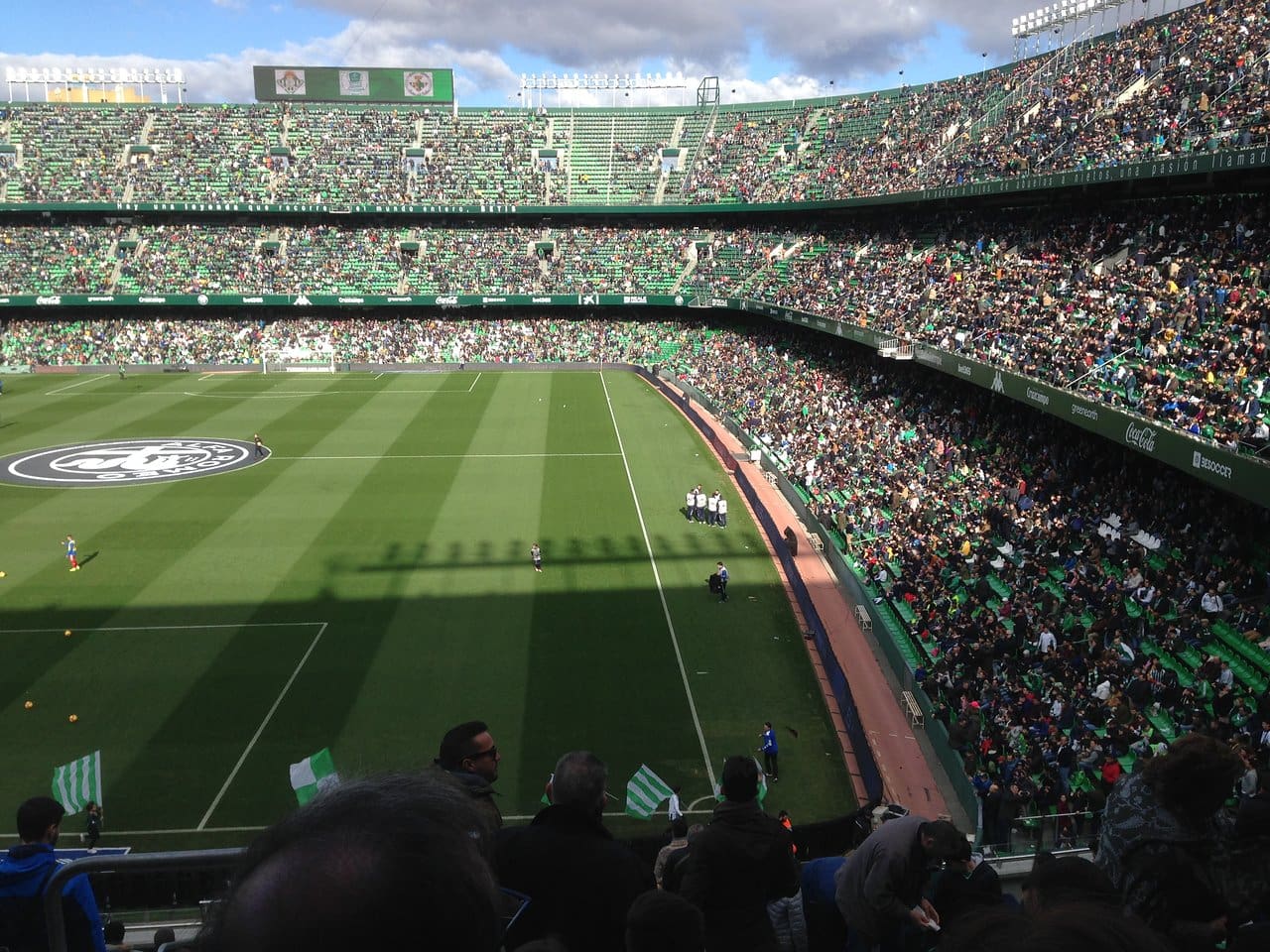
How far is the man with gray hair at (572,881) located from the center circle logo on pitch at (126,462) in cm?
3435

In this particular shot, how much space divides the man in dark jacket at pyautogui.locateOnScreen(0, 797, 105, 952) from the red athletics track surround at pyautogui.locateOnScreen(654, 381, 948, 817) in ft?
42.7

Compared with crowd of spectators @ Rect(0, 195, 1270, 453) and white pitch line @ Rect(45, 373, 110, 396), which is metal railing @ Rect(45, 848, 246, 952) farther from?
white pitch line @ Rect(45, 373, 110, 396)

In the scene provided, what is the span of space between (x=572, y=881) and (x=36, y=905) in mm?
2561

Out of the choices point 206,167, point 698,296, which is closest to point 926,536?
point 698,296

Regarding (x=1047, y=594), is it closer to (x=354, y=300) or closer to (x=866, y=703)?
(x=866, y=703)

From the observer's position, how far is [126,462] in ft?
120

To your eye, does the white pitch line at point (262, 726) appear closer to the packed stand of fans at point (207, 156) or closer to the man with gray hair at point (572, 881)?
the man with gray hair at point (572, 881)

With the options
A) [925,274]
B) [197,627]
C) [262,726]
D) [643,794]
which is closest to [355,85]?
[925,274]

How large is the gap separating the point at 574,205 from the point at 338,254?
52.2 feet

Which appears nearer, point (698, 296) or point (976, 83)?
point (976, 83)

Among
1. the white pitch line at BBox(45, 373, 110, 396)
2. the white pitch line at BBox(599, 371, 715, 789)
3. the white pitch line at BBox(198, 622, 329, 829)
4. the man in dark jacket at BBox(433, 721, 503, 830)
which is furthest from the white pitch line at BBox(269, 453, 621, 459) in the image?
the man in dark jacket at BBox(433, 721, 503, 830)

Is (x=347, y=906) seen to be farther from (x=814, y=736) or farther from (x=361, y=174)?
(x=361, y=174)

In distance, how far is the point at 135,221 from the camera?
65.4 m

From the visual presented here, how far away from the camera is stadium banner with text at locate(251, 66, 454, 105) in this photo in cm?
7219
